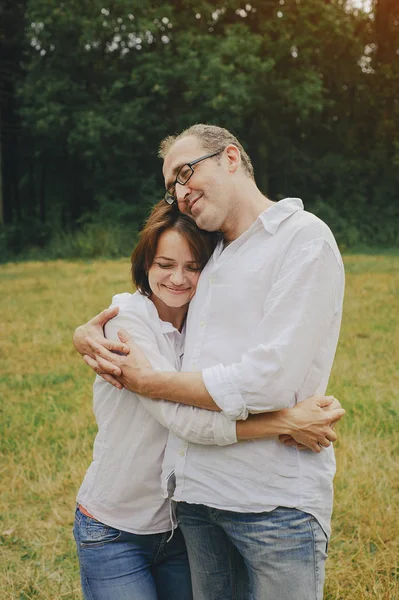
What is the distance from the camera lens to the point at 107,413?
2.35 meters

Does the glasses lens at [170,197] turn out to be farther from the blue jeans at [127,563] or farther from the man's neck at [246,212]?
the blue jeans at [127,563]

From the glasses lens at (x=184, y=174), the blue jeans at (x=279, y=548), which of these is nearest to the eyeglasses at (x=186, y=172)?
the glasses lens at (x=184, y=174)

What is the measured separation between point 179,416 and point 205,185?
0.74 meters

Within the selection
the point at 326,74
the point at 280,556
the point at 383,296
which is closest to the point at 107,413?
the point at 280,556

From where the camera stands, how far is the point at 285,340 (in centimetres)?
193

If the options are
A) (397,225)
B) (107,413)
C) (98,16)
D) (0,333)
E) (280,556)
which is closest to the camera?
(280,556)

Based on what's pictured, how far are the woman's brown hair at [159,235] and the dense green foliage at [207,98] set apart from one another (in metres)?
17.3

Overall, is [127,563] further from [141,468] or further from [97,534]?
[141,468]

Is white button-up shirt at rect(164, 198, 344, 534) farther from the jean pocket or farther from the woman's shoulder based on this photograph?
the jean pocket

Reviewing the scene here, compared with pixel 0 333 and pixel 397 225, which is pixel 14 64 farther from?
pixel 0 333

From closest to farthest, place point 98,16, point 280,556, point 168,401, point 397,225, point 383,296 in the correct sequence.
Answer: point 280,556 → point 168,401 → point 383,296 → point 98,16 → point 397,225

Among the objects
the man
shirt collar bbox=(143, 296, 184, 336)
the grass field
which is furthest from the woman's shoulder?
the grass field

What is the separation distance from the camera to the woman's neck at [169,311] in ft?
8.16

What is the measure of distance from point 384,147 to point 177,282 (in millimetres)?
24045
